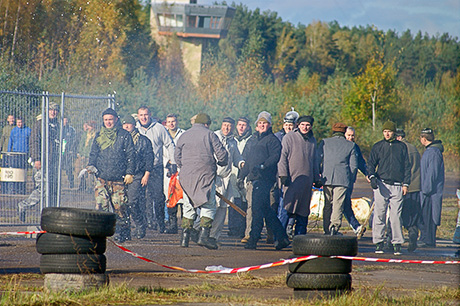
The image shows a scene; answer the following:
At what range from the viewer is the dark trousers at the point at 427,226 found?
13070mm

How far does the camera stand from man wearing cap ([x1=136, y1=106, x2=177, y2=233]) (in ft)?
44.8

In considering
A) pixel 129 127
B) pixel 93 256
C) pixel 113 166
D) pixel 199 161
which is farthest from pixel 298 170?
pixel 93 256

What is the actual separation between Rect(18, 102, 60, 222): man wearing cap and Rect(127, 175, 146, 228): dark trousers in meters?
1.36

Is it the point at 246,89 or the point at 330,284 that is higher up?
the point at 246,89

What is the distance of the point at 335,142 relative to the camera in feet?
42.1

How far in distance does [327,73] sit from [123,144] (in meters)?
70.3

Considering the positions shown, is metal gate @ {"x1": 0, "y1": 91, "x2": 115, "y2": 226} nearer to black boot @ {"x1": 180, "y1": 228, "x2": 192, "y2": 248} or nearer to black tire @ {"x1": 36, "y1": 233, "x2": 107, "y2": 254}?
black boot @ {"x1": 180, "y1": 228, "x2": 192, "y2": 248}

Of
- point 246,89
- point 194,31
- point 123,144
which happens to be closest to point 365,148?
point 246,89

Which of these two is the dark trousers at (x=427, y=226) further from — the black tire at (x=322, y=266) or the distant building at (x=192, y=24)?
the distant building at (x=192, y=24)

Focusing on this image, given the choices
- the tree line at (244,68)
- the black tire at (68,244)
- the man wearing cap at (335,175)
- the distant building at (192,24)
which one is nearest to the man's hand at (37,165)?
the man wearing cap at (335,175)

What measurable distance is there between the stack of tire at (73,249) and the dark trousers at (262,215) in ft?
16.6

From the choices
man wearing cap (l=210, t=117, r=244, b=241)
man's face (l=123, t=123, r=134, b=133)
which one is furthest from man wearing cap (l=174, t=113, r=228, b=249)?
man's face (l=123, t=123, r=134, b=133)

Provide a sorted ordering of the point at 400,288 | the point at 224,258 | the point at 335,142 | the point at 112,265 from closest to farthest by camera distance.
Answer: the point at 400,288 < the point at 112,265 < the point at 224,258 < the point at 335,142

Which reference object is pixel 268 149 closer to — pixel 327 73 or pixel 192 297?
pixel 192 297
